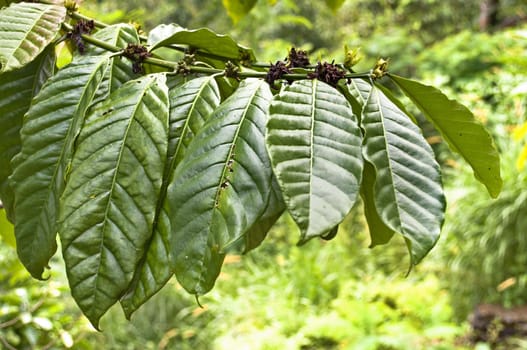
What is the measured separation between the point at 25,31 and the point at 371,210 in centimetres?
35

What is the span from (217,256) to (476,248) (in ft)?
12.9

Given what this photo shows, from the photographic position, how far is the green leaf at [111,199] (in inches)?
19.3

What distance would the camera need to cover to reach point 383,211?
0.47 meters

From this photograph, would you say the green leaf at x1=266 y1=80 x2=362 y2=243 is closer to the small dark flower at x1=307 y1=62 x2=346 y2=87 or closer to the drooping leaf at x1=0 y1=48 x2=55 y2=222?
the small dark flower at x1=307 y1=62 x2=346 y2=87

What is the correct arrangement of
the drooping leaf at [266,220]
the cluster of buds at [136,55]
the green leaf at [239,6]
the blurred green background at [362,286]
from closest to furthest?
the drooping leaf at [266,220] → the cluster of buds at [136,55] → the green leaf at [239,6] → the blurred green background at [362,286]

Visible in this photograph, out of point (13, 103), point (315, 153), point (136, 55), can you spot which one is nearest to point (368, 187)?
point (315, 153)

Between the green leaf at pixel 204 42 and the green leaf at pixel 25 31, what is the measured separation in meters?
0.10

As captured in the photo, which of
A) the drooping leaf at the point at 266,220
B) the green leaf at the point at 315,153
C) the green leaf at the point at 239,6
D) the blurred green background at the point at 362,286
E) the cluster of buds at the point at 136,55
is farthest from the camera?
the blurred green background at the point at 362,286

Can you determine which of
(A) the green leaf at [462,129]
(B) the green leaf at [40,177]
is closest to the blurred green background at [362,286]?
(B) the green leaf at [40,177]

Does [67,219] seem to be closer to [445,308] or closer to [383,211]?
[383,211]

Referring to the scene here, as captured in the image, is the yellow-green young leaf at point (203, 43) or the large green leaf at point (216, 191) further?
the yellow-green young leaf at point (203, 43)

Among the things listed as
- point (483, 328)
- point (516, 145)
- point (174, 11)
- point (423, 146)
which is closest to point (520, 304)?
point (483, 328)

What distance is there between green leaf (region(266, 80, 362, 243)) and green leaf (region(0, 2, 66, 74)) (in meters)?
0.23

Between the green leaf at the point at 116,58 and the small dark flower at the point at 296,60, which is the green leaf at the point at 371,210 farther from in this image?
the green leaf at the point at 116,58
